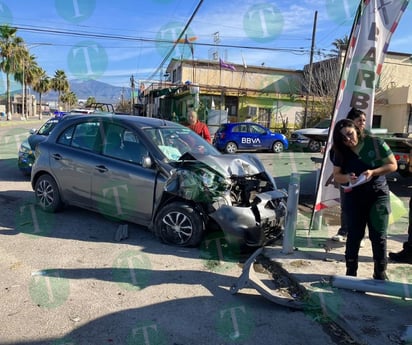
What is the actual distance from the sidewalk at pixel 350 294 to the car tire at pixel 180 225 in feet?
3.07

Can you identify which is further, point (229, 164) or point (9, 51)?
point (9, 51)

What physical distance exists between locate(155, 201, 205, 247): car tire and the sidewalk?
937mm

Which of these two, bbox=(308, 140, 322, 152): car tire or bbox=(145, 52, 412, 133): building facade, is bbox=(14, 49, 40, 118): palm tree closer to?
bbox=(145, 52, 412, 133): building facade

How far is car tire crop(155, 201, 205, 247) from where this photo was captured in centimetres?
520

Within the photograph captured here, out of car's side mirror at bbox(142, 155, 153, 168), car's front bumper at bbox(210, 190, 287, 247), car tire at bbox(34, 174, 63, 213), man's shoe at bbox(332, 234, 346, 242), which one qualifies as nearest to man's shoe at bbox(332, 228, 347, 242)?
man's shoe at bbox(332, 234, 346, 242)

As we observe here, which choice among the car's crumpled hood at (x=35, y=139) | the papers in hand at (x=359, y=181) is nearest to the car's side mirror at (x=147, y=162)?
the papers in hand at (x=359, y=181)

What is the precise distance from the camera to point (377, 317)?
3533mm

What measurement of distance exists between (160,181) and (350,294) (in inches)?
106

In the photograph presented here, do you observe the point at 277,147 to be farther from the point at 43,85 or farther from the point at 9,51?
the point at 43,85

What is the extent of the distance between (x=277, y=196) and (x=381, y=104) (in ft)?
102

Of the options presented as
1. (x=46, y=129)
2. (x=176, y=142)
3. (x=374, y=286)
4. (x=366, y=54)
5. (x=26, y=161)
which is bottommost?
(x=374, y=286)

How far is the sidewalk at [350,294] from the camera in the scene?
3.32 metres

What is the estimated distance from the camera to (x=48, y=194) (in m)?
6.68

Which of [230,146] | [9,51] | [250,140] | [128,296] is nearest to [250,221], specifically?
[128,296]
